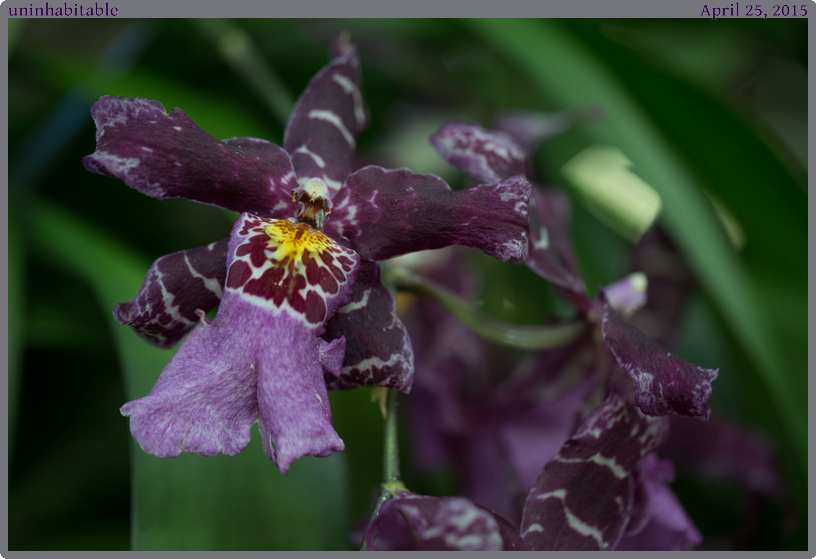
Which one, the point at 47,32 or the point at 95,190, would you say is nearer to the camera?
the point at 95,190

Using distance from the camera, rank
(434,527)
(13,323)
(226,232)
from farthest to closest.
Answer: (226,232) → (13,323) → (434,527)

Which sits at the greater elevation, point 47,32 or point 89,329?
point 47,32

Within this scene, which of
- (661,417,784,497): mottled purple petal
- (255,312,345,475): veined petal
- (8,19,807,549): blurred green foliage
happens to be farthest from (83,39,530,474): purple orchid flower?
(661,417,784,497): mottled purple petal

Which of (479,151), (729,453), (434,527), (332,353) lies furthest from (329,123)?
(729,453)

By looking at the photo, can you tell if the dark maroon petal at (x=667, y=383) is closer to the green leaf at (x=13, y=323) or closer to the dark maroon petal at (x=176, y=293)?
the dark maroon petal at (x=176, y=293)

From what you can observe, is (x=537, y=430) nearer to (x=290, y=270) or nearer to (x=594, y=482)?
(x=594, y=482)

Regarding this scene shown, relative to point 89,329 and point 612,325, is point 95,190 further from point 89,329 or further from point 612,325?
point 612,325

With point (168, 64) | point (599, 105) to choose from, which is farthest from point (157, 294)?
point (168, 64)
